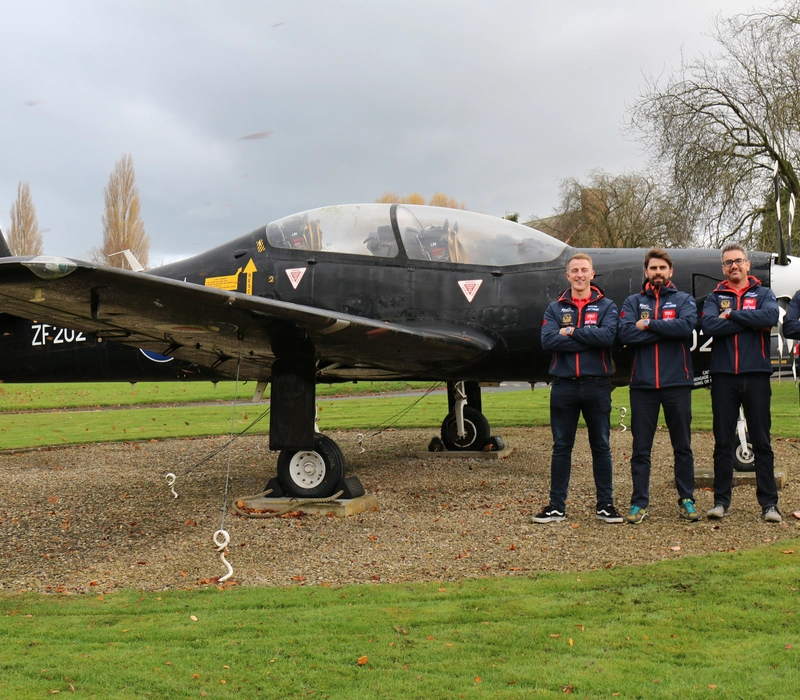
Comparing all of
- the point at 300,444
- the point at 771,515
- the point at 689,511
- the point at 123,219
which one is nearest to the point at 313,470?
the point at 300,444

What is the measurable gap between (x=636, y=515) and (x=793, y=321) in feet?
6.21

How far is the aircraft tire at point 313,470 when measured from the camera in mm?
6711

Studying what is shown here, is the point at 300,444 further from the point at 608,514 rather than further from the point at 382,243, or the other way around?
the point at 608,514

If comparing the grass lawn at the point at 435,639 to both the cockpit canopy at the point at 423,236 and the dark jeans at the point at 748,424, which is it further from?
the cockpit canopy at the point at 423,236

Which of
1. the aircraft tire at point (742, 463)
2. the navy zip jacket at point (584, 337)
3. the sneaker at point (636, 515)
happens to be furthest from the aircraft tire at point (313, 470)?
the aircraft tire at point (742, 463)

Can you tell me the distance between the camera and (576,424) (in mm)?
5695

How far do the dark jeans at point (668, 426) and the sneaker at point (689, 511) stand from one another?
0.05m

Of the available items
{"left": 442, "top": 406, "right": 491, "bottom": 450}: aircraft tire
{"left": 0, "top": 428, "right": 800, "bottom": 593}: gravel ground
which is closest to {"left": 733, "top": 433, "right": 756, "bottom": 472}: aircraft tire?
{"left": 0, "top": 428, "right": 800, "bottom": 593}: gravel ground

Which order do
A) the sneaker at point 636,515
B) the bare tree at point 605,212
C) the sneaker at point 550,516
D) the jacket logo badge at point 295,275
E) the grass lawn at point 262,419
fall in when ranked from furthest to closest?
the bare tree at point 605,212, the grass lawn at point 262,419, the jacket logo badge at point 295,275, the sneaker at point 550,516, the sneaker at point 636,515

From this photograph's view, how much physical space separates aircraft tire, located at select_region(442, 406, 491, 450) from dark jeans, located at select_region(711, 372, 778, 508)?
14.8ft

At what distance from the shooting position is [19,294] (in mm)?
4809

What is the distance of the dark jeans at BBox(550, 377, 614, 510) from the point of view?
5688mm

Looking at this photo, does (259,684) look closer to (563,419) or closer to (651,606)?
(651,606)

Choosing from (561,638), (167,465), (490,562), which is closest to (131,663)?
(561,638)
